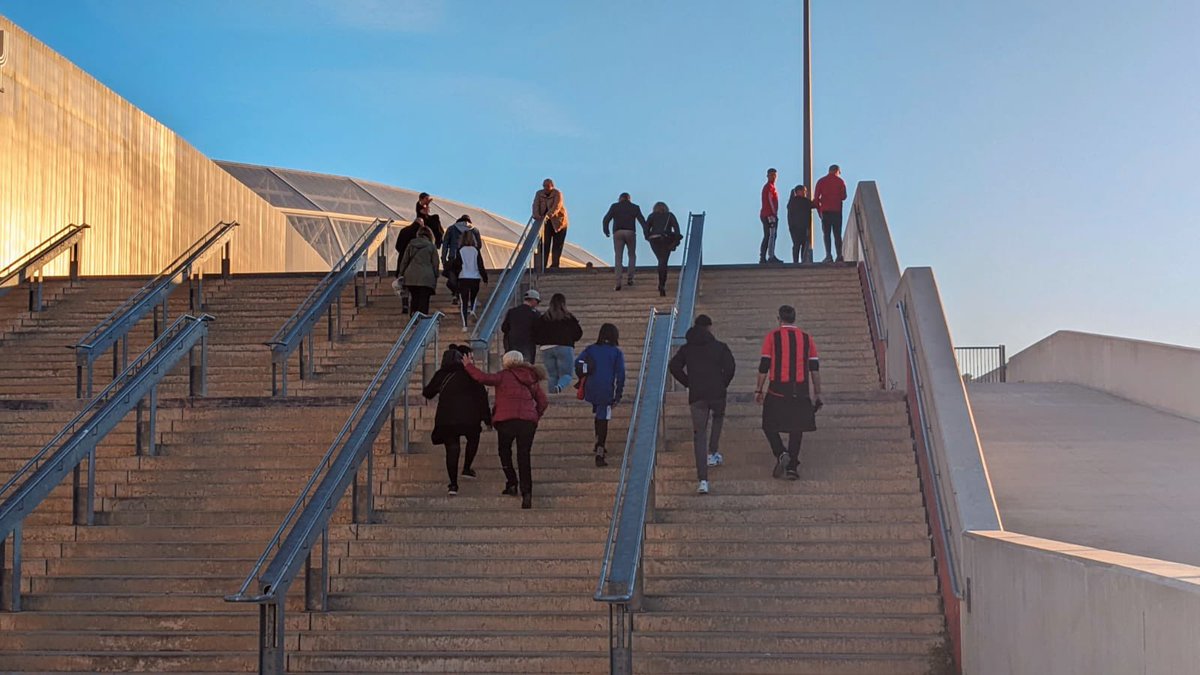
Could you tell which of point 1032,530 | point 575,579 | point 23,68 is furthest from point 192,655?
point 23,68

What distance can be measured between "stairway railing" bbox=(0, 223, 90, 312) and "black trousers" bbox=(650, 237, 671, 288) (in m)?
7.43

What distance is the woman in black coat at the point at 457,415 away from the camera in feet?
34.9

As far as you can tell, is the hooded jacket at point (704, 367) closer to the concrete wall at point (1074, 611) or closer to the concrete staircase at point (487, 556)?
the concrete staircase at point (487, 556)

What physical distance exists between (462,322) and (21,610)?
762 centimetres

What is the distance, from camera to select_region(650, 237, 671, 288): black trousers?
17.1 meters

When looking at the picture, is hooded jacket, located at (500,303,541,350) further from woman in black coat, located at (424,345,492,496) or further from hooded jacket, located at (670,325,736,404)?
hooded jacket, located at (670,325,736,404)

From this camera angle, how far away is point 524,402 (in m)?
10.3

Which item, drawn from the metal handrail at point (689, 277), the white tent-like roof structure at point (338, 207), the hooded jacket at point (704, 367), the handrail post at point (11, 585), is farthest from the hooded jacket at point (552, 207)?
the white tent-like roof structure at point (338, 207)

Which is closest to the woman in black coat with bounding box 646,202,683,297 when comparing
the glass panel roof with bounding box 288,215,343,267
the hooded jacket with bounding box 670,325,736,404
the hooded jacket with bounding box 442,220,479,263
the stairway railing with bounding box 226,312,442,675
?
the hooded jacket with bounding box 442,220,479,263

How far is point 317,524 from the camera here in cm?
865

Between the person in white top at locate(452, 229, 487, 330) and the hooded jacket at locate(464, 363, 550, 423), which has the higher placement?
the person in white top at locate(452, 229, 487, 330)

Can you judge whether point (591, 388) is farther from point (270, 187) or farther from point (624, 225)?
point (270, 187)

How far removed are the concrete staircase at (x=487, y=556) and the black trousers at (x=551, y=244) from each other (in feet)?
20.6

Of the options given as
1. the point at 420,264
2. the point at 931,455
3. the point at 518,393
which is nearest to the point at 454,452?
the point at 518,393
